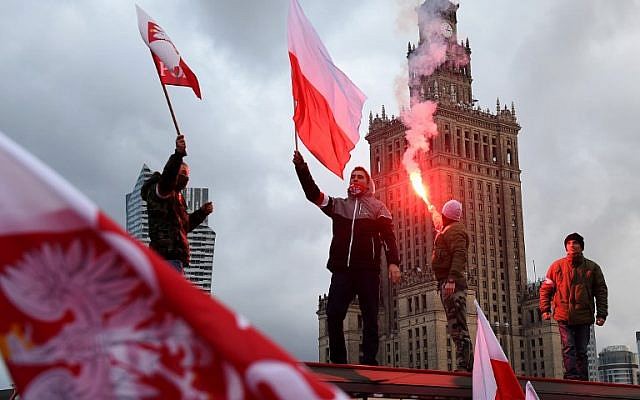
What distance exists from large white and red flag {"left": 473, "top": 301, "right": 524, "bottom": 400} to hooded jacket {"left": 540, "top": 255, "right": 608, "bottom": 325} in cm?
490

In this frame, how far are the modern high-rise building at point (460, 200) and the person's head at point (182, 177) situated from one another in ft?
256

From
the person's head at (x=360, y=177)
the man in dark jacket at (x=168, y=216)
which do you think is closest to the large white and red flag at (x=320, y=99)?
the person's head at (x=360, y=177)

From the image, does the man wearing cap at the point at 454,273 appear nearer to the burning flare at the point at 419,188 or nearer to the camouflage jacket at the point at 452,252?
the camouflage jacket at the point at 452,252

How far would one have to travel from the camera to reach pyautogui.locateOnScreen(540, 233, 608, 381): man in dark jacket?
10883 millimetres

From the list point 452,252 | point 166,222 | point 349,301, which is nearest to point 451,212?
point 452,252

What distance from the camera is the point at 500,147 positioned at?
10050cm

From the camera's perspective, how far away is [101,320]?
1.89 metres

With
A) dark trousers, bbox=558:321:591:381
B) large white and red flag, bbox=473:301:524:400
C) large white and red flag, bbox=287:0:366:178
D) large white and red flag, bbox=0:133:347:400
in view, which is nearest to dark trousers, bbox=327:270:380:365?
large white and red flag, bbox=287:0:366:178

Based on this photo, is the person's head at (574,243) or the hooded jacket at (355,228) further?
the person's head at (574,243)

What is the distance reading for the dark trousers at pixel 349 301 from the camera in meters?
8.84

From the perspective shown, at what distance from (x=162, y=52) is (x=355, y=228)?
2.41 m

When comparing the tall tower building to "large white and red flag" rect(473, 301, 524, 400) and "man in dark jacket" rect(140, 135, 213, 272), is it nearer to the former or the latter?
"man in dark jacket" rect(140, 135, 213, 272)

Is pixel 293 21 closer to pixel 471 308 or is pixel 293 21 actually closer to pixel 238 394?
pixel 238 394

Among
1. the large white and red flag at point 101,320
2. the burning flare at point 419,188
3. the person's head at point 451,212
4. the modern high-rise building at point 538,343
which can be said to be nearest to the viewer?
the large white and red flag at point 101,320
